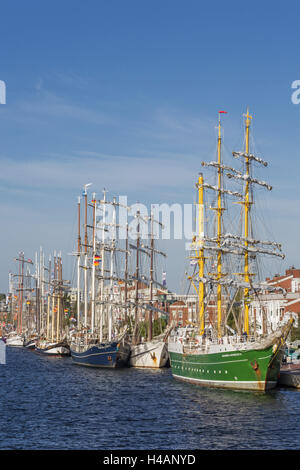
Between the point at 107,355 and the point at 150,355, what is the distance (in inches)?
231

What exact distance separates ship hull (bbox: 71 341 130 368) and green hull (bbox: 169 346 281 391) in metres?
24.1

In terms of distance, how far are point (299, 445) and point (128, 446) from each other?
31.2 feet

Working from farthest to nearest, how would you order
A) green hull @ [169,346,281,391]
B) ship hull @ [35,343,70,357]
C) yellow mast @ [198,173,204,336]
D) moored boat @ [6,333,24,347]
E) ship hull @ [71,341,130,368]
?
moored boat @ [6,333,24,347], ship hull @ [35,343,70,357], ship hull @ [71,341,130,368], yellow mast @ [198,173,204,336], green hull @ [169,346,281,391]

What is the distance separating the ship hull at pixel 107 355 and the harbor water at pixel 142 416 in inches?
554

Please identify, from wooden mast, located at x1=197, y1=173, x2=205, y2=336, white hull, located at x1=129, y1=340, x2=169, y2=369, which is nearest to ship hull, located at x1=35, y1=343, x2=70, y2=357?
white hull, located at x1=129, y1=340, x2=169, y2=369

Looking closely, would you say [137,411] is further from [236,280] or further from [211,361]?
[236,280]

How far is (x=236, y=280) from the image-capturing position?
73875 millimetres

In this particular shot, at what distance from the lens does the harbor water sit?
128 feet

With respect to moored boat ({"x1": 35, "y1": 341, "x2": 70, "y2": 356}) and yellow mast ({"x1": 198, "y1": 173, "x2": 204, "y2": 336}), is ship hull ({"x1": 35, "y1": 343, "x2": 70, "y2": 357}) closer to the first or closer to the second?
moored boat ({"x1": 35, "y1": 341, "x2": 70, "y2": 356})

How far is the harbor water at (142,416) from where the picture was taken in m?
39.1

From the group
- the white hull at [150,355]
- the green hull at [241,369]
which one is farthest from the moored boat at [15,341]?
the green hull at [241,369]

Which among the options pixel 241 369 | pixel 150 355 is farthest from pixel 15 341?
pixel 241 369

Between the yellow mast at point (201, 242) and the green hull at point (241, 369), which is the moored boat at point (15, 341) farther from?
the green hull at point (241, 369)
